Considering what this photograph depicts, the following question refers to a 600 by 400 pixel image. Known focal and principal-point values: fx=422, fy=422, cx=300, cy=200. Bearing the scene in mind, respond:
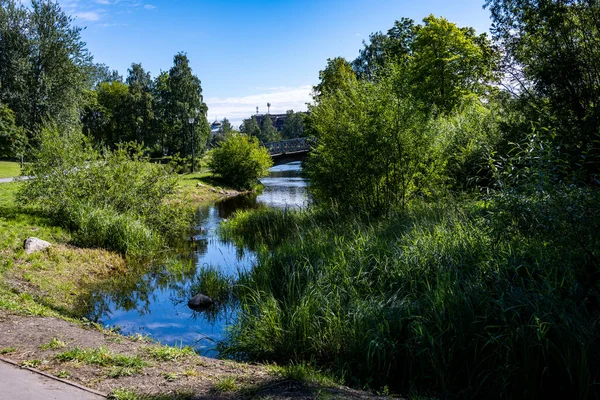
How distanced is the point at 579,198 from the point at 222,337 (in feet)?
18.2

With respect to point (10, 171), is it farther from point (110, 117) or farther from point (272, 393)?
point (272, 393)

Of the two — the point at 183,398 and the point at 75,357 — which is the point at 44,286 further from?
the point at 183,398

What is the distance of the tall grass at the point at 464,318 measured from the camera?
442 cm

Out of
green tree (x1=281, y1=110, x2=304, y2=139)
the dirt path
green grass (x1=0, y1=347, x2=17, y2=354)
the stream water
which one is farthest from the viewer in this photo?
green tree (x1=281, y1=110, x2=304, y2=139)

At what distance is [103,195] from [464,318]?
36.5ft

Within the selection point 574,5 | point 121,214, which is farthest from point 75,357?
point 574,5

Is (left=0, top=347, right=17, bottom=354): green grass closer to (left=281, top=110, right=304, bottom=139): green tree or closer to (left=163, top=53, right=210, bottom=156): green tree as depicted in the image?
(left=163, top=53, right=210, bottom=156): green tree

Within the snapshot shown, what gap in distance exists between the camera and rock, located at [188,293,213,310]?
8.74 meters

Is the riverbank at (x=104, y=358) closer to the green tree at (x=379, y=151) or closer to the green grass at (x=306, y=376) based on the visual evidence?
the green grass at (x=306, y=376)

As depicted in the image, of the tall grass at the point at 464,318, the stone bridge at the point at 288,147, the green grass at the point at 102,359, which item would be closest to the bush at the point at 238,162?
the stone bridge at the point at 288,147

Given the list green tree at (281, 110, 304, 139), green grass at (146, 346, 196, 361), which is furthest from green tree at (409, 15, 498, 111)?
green tree at (281, 110, 304, 139)

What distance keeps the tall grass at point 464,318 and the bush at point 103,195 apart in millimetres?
6038

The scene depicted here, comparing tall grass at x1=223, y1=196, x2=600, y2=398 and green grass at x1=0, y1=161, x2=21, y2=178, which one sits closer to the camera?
tall grass at x1=223, y1=196, x2=600, y2=398

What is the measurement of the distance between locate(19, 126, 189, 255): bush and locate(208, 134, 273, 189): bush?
66.8 ft
